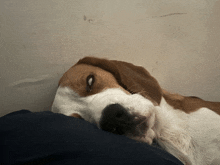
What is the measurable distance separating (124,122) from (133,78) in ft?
1.54

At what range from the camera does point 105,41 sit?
1.66 meters

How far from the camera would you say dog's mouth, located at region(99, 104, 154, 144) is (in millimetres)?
865

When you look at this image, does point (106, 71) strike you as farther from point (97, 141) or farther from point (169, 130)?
point (97, 141)

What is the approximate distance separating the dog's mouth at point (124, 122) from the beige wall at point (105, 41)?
85 cm

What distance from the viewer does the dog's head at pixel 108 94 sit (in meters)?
0.94

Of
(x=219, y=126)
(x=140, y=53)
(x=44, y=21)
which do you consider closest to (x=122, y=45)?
(x=140, y=53)

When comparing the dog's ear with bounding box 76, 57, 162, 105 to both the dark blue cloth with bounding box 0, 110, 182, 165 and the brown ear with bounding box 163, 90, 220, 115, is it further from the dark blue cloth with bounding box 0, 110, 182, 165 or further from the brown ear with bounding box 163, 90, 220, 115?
the dark blue cloth with bounding box 0, 110, 182, 165

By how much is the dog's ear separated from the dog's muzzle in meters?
0.29

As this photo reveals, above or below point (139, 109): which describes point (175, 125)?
below

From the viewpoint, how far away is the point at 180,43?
1.73 m

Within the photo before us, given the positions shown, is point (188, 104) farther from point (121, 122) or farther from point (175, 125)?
point (121, 122)

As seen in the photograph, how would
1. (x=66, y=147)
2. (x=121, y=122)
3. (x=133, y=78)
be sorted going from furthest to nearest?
(x=133, y=78)
(x=121, y=122)
(x=66, y=147)

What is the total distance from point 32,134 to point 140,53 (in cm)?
128

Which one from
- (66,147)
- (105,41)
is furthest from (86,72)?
(66,147)
